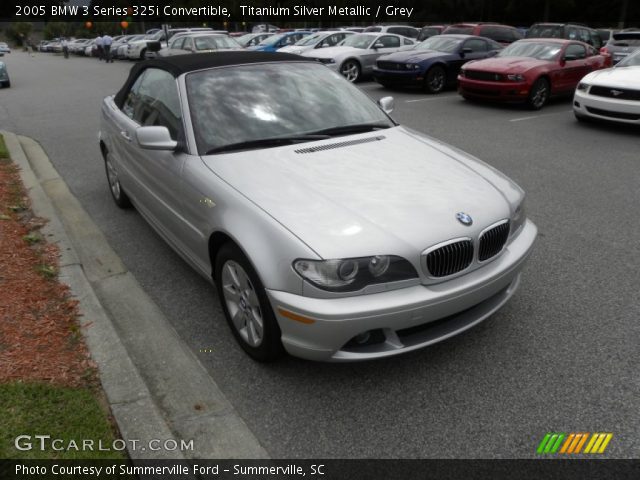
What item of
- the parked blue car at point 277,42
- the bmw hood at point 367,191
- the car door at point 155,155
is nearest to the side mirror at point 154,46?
the parked blue car at point 277,42

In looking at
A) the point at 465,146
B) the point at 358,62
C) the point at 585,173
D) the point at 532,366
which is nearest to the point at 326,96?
the point at 532,366

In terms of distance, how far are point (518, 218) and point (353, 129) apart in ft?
4.39

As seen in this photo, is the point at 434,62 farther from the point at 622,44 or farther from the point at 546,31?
the point at 622,44

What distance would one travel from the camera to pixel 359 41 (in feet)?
53.8

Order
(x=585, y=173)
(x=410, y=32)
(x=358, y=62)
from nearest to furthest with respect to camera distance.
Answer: (x=585, y=173) → (x=358, y=62) → (x=410, y=32)

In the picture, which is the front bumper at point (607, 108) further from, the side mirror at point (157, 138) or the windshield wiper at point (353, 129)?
the side mirror at point (157, 138)

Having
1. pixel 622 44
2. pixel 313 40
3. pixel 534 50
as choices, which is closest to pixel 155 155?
pixel 534 50

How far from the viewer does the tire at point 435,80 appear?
13352 mm

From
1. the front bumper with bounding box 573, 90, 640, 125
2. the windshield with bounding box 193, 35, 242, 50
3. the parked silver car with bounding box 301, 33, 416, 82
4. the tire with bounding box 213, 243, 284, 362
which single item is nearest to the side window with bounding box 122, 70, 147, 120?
the tire with bounding box 213, 243, 284, 362

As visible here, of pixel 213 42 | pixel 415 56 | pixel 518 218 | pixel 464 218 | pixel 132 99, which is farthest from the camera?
pixel 213 42

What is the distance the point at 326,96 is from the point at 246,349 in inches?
80.0

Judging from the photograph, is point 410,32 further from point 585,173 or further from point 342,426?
point 342,426

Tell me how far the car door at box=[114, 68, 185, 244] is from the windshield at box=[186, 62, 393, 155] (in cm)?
A: 20

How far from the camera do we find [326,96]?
13.3 feet
